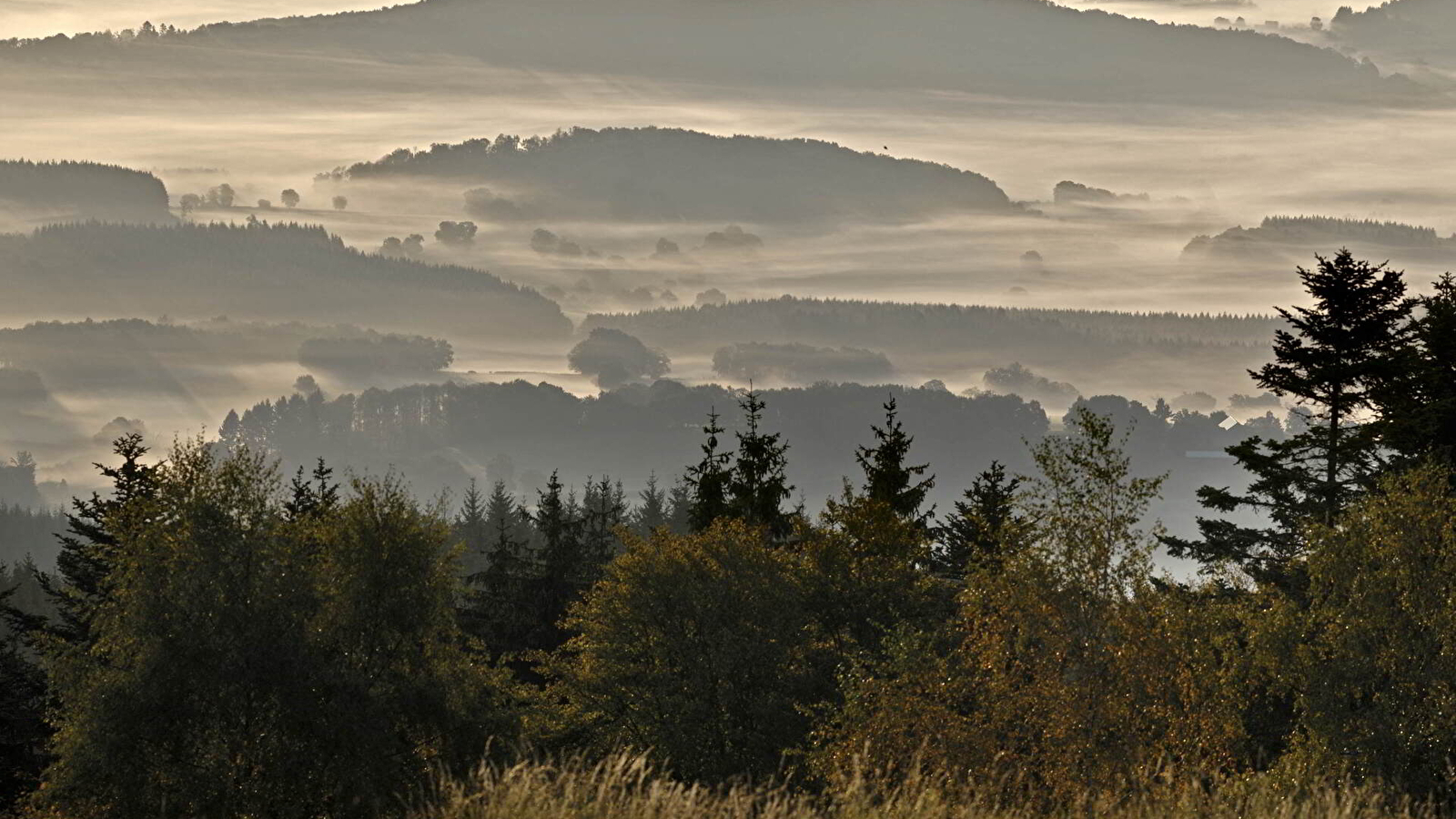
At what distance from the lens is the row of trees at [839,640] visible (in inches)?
1489

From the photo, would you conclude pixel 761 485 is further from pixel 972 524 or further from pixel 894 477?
pixel 972 524

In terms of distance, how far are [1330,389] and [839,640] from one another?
1775 cm

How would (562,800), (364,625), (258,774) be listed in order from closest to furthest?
(562,800) < (258,774) < (364,625)

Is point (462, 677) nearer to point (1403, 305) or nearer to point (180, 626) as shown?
point (180, 626)

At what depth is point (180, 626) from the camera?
43906mm

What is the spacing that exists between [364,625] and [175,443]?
7.37 metres

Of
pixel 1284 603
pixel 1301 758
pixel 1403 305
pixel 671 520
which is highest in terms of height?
pixel 1403 305

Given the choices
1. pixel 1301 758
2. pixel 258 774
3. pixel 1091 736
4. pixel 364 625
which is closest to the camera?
pixel 1091 736

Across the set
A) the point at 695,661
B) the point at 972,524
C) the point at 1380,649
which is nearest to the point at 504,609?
the point at 972,524

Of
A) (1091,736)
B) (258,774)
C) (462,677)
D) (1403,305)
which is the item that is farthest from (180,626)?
(1403,305)

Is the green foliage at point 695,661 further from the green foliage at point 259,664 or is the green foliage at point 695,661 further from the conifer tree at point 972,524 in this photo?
the conifer tree at point 972,524

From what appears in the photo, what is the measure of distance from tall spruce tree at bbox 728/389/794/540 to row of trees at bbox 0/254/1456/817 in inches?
534

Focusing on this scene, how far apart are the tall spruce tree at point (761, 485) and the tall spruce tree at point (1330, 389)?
26167 millimetres

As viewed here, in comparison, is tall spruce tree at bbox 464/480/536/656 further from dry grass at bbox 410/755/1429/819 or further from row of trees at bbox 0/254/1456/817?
dry grass at bbox 410/755/1429/819
